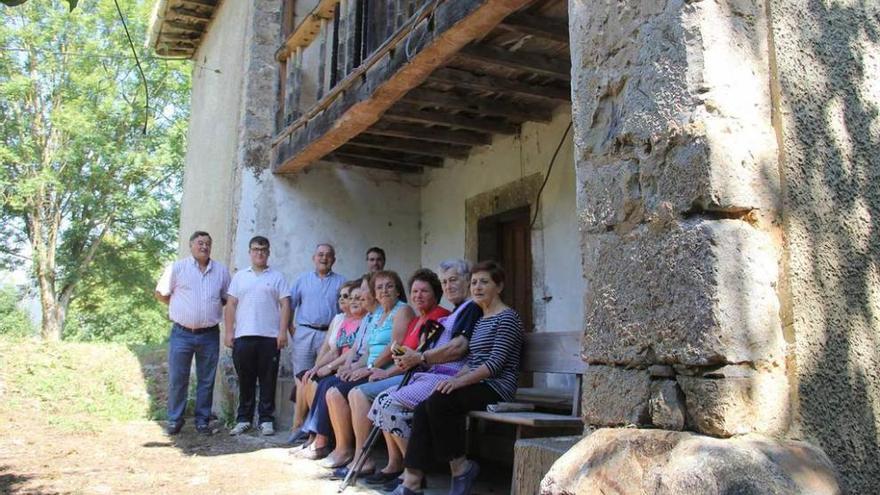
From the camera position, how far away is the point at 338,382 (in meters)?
5.11

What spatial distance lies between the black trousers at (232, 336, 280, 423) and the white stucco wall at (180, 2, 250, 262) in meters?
1.52

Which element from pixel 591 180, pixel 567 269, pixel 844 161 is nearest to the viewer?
pixel 844 161

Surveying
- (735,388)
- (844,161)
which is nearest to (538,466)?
(735,388)

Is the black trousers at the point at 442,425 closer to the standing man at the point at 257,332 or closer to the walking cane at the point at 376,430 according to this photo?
the walking cane at the point at 376,430

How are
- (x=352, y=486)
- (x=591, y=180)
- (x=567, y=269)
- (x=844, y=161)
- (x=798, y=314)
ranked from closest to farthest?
(x=798, y=314), (x=844, y=161), (x=591, y=180), (x=352, y=486), (x=567, y=269)

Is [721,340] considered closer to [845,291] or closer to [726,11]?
[845,291]

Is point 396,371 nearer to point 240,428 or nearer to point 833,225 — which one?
point 240,428

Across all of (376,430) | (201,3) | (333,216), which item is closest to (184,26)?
(201,3)

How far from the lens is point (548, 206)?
598 cm

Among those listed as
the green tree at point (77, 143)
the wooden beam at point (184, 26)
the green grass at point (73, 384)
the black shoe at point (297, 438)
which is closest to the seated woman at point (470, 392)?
the black shoe at point (297, 438)

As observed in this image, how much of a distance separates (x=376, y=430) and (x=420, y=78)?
2.20m

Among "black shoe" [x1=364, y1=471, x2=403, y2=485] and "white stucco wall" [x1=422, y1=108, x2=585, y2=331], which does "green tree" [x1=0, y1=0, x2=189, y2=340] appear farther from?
"black shoe" [x1=364, y1=471, x2=403, y2=485]

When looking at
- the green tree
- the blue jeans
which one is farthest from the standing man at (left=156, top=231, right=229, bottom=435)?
the green tree

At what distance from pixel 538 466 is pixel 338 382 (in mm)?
2868
